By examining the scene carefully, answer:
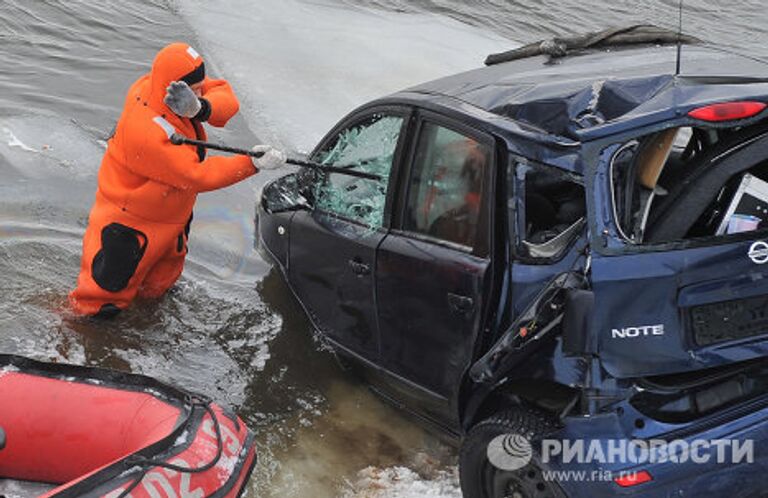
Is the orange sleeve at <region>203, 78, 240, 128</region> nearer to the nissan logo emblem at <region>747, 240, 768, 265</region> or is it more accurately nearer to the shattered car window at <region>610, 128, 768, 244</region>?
the shattered car window at <region>610, 128, 768, 244</region>

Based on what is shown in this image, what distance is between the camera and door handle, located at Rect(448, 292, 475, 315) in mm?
4578

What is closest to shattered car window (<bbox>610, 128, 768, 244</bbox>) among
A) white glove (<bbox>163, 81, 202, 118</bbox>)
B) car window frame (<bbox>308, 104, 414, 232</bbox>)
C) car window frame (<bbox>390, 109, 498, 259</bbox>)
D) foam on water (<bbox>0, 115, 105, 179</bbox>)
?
car window frame (<bbox>390, 109, 498, 259</bbox>)

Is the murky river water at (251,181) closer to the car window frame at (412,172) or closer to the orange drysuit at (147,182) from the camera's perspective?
the orange drysuit at (147,182)

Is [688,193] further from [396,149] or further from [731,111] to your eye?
[396,149]

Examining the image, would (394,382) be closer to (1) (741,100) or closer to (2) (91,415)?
(2) (91,415)

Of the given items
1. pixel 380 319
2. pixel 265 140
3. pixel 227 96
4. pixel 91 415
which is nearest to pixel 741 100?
pixel 380 319

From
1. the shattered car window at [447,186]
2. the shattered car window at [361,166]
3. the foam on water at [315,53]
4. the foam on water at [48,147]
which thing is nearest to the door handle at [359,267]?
the shattered car window at [361,166]

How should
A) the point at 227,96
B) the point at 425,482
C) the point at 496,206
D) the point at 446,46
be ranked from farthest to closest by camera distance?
the point at 446,46, the point at 227,96, the point at 425,482, the point at 496,206

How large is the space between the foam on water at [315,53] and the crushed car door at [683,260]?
589 cm

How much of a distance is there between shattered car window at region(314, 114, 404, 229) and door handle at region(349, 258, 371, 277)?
0.21 meters

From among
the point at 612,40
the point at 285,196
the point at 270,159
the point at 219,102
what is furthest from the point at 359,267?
the point at 612,40

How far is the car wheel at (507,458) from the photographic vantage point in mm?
4207

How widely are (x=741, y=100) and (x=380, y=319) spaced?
2290 millimetres

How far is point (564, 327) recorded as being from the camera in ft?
12.7
